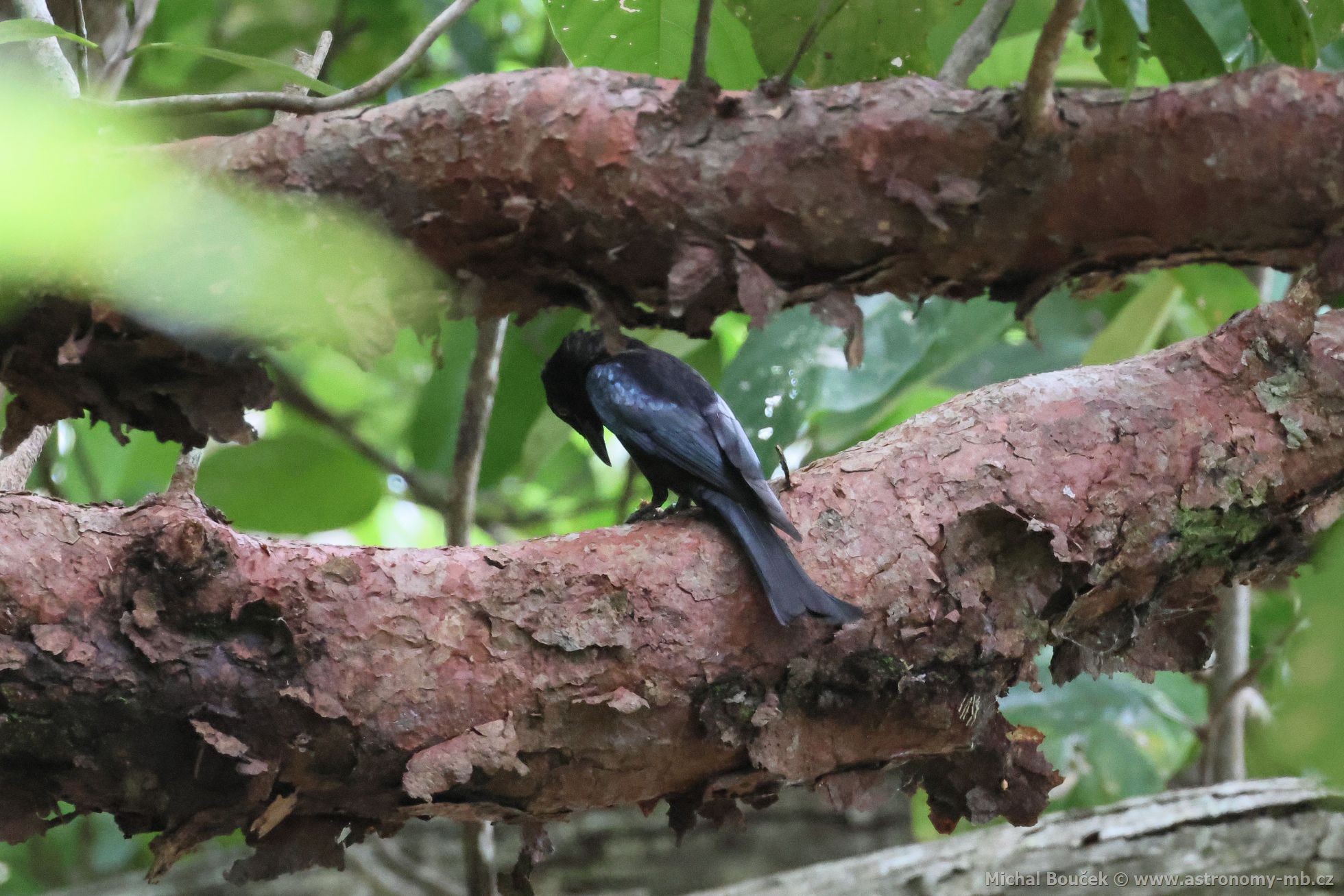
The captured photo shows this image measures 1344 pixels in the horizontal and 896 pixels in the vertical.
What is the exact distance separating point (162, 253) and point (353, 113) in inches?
12.3

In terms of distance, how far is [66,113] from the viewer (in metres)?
1.47

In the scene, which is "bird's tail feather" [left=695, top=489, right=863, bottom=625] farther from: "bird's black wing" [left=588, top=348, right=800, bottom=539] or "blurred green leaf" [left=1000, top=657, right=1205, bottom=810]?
"blurred green leaf" [left=1000, top=657, right=1205, bottom=810]

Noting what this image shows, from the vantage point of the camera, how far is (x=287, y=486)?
3.04 m

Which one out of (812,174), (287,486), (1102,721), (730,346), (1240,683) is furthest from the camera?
(730,346)

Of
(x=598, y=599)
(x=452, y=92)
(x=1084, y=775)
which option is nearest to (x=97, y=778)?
(x=598, y=599)

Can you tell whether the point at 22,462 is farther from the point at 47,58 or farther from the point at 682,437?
the point at 682,437

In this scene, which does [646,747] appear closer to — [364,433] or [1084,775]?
[1084,775]

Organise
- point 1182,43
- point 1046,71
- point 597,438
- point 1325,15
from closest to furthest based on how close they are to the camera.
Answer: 1. point 1046,71
2. point 1182,43
3. point 1325,15
4. point 597,438

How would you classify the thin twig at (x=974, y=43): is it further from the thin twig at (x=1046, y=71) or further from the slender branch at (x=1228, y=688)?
the slender branch at (x=1228, y=688)

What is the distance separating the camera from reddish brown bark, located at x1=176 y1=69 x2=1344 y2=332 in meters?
1.51

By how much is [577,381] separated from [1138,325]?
1.48 metres

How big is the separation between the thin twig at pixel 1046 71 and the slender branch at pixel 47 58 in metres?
1.33

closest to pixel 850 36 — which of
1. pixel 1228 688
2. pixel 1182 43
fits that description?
pixel 1182 43

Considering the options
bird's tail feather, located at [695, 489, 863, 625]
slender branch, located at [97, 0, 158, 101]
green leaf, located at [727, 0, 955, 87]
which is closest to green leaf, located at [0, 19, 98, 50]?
slender branch, located at [97, 0, 158, 101]
